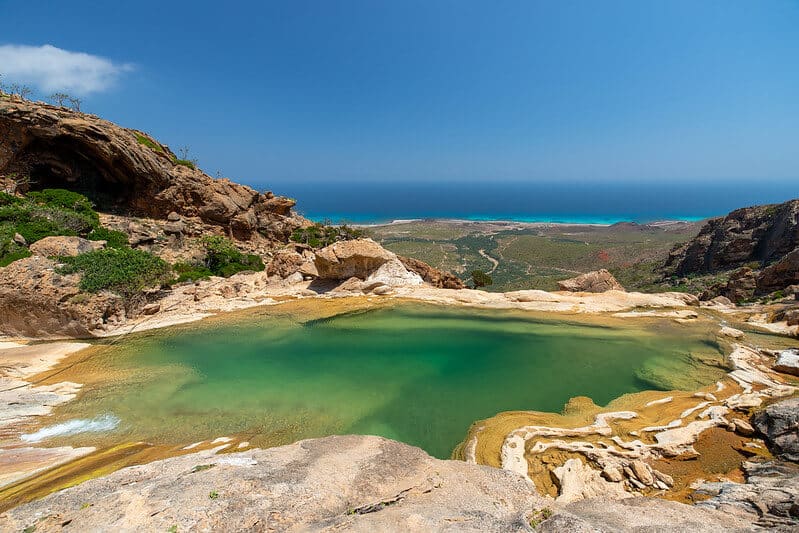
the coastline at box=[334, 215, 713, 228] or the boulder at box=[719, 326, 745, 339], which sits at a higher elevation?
the coastline at box=[334, 215, 713, 228]

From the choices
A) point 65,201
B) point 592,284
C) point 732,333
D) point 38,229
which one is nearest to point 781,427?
point 732,333

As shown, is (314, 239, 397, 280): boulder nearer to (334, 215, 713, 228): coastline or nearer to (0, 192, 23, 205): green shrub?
(0, 192, 23, 205): green shrub

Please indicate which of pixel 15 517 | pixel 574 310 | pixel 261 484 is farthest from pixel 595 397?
pixel 15 517

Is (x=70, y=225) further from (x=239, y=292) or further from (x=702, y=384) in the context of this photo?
(x=702, y=384)

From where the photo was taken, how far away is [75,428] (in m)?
12.0

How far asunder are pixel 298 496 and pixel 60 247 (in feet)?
78.7

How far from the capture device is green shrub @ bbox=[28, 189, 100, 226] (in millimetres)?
29719

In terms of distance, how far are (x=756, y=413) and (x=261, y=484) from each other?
14.2 meters

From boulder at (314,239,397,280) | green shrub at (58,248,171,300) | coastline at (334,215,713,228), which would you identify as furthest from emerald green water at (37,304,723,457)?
coastline at (334,215,713,228)

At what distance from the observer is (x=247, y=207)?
38969mm

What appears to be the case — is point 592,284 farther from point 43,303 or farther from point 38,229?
point 38,229

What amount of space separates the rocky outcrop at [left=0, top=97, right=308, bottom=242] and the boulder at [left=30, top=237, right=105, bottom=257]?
13.0 metres

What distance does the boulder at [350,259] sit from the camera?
2695cm

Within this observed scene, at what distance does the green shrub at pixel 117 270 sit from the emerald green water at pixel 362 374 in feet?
12.9
